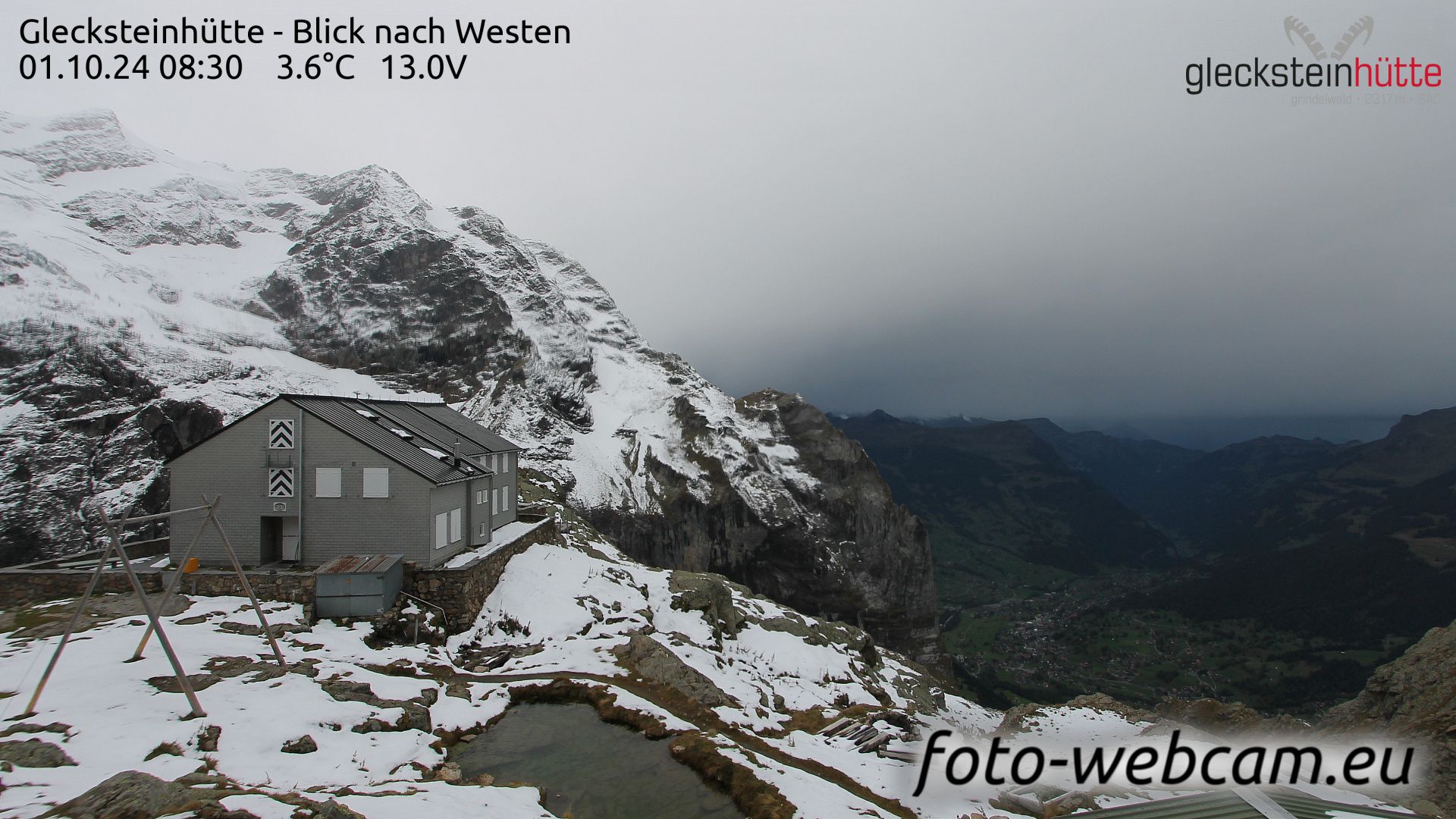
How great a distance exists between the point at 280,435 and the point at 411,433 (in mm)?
6301

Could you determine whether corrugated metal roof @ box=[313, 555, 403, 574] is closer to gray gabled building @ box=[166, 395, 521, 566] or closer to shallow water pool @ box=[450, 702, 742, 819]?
gray gabled building @ box=[166, 395, 521, 566]

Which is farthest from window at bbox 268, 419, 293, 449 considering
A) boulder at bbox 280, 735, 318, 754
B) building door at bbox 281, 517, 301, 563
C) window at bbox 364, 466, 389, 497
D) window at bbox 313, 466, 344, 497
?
boulder at bbox 280, 735, 318, 754

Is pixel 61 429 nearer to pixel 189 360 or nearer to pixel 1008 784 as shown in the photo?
pixel 189 360

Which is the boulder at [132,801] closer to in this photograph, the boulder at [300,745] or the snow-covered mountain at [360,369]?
the boulder at [300,745]

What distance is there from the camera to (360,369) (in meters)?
120

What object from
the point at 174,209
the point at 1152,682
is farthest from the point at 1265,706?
the point at 174,209

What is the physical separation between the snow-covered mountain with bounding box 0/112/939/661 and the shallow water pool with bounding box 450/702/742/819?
84191mm

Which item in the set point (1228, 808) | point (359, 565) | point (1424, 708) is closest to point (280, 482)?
point (359, 565)

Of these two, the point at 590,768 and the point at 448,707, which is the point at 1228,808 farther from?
the point at 448,707

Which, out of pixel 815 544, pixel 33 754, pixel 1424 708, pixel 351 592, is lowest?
pixel 815 544

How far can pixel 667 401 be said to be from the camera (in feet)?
464

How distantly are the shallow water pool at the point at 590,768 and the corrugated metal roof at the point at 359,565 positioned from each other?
888cm

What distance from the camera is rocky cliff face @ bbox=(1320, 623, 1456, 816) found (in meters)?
16.2

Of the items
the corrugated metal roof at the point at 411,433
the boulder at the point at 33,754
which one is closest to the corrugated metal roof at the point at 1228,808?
the boulder at the point at 33,754
